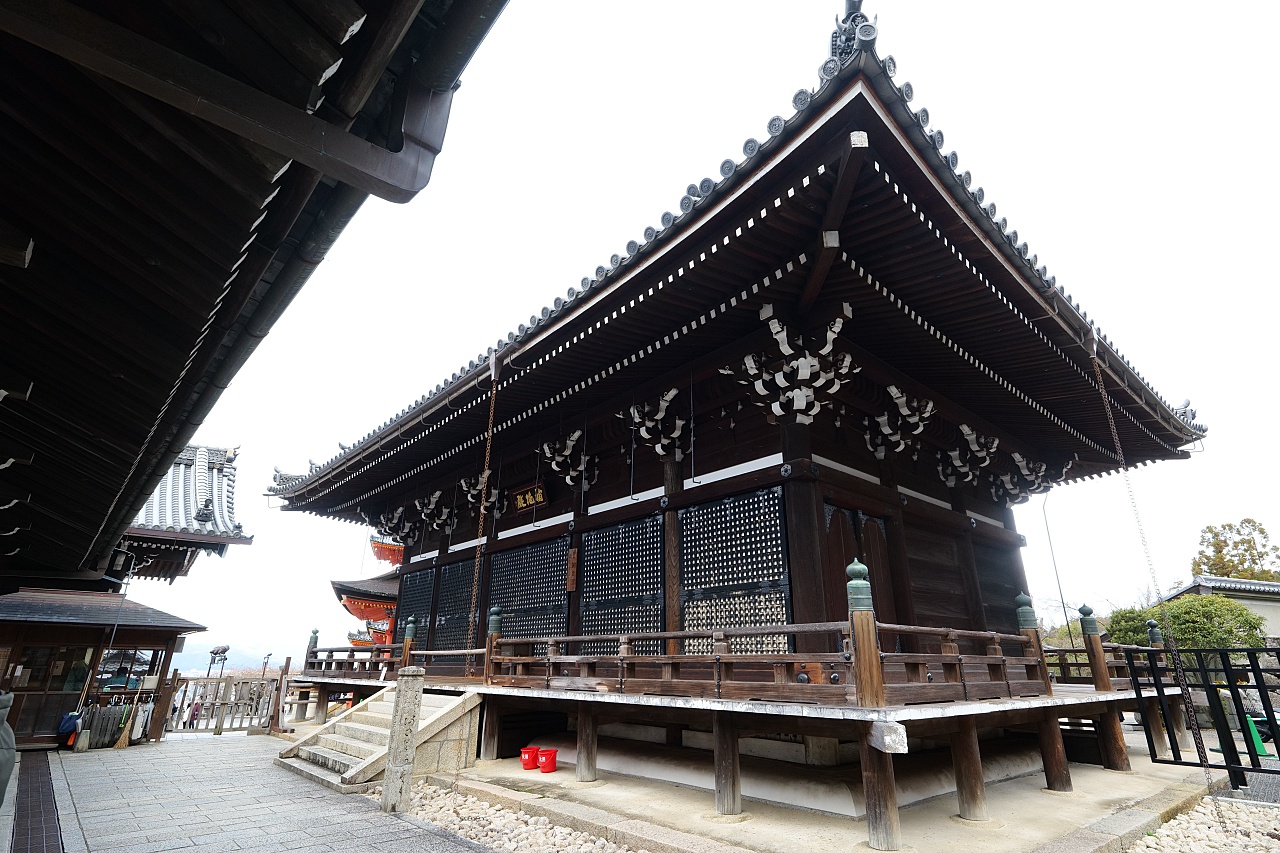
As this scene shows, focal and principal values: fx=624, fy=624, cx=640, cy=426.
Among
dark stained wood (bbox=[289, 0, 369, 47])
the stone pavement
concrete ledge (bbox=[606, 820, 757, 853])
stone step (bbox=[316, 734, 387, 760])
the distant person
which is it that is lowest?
the stone pavement

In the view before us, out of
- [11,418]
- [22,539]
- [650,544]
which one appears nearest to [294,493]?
[22,539]

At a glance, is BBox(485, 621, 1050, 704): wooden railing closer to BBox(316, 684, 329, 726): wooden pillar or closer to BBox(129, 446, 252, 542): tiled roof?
BBox(129, 446, 252, 542): tiled roof

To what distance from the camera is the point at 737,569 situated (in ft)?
26.2

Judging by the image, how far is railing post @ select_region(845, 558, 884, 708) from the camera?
507 cm

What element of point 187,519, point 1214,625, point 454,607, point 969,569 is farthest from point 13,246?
point 1214,625

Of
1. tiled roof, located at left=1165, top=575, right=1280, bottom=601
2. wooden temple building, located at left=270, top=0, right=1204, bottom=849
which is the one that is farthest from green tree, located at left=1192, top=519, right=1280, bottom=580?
wooden temple building, located at left=270, top=0, right=1204, bottom=849

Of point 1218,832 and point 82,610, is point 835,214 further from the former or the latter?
point 82,610

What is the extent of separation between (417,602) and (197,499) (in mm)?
5962

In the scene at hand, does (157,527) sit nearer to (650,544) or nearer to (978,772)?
(650,544)

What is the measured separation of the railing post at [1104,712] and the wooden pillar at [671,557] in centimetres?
529

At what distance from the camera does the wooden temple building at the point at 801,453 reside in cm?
544

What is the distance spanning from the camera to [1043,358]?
26.8 ft

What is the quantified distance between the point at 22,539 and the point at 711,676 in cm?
850

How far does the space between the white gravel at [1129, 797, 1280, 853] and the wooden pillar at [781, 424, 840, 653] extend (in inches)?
126
